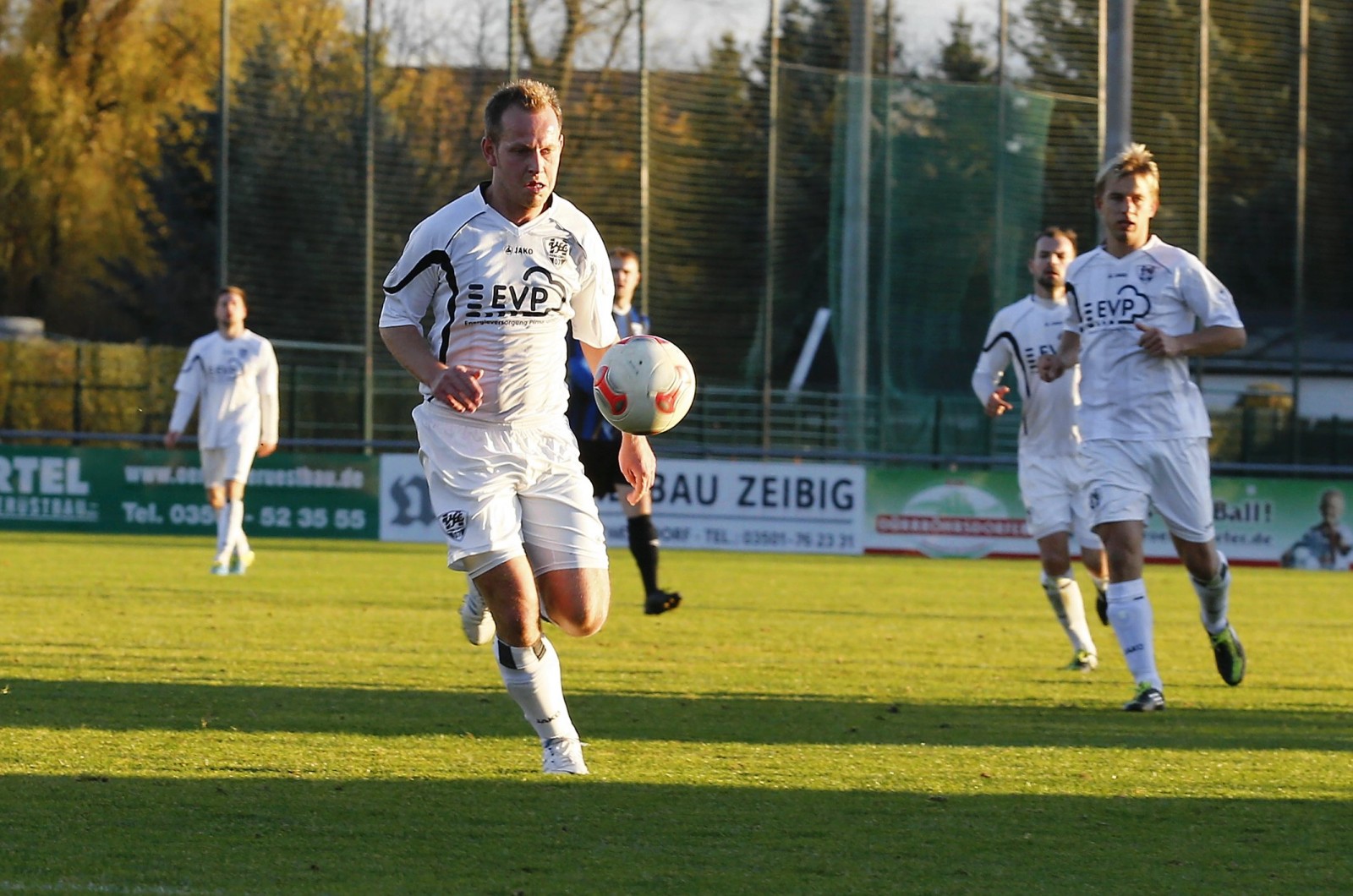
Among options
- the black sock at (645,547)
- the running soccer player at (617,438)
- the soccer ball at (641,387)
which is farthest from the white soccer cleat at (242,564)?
the soccer ball at (641,387)

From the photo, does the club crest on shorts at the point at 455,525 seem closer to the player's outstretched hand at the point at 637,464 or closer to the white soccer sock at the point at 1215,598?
the player's outstretched hand at the point at 637,464

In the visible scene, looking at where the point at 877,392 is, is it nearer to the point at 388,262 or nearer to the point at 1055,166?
the point at 1055,166

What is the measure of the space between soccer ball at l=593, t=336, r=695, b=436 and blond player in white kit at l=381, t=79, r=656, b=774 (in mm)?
184

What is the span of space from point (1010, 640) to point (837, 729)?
490 centimetres

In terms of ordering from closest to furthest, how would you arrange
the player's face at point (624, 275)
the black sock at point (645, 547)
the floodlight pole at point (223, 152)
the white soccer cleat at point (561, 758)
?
1. the white soccer cleat at point (561, 758)
2. the player's face at point (624, 275)
3. the black sock at point (645, 547)
4. the floodlight pole at point (223, 152)

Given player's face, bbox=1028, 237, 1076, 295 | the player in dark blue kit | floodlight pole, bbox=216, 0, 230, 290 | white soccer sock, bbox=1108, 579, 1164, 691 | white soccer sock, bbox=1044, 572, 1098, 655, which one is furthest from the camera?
floodlight pole, bbox=216, 0, 230, 290

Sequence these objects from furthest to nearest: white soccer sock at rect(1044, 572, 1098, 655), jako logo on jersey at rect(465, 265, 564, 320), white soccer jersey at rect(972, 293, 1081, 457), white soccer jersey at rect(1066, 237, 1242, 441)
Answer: white soccer jersey at rect(972, 293, 1081, 457) < white soccer sock at rect(1044, 572, 1098, 655) < white soccer jersey at rect(1066, 237, 1242, 441) < jako logo on jersey at rect(465, 265, 564, 320)

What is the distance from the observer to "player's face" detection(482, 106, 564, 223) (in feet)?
19.2

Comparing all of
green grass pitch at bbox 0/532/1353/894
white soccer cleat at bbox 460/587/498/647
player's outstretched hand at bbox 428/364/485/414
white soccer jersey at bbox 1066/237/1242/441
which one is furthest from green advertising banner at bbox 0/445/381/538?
player's outstretched hand at bbox 428/364/485/414

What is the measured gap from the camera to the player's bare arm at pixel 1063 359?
890 cm

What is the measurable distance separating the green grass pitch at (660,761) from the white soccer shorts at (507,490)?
748 mm

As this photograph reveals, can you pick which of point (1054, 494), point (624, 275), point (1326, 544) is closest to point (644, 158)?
point (1326, 544)

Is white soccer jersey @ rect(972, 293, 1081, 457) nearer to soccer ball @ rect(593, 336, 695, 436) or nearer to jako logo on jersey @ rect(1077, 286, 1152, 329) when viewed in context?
jako logo on jersey @ rect(1077, 286, 1152, 329)

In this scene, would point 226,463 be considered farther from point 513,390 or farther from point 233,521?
point 513,390
